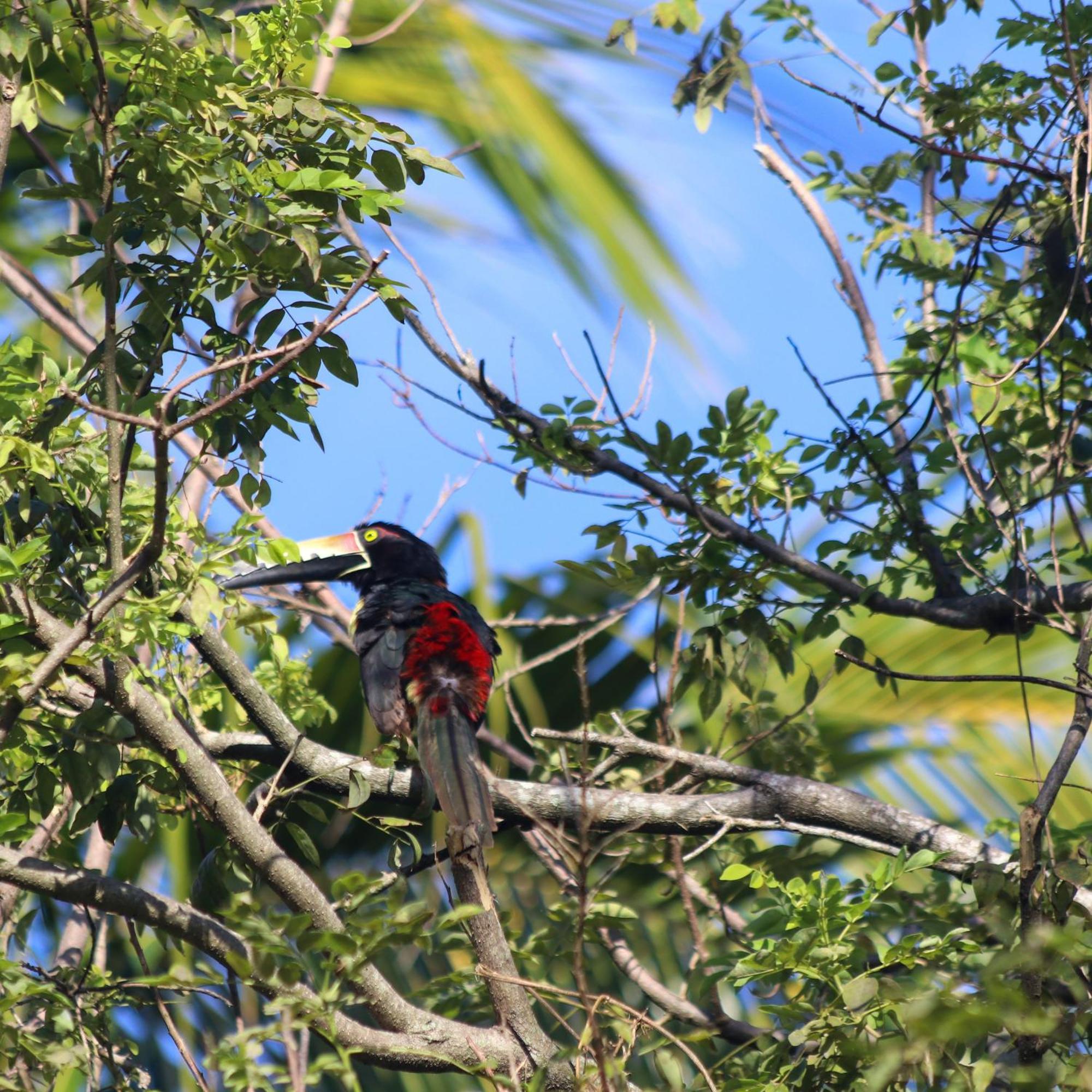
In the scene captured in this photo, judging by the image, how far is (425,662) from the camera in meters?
4.10

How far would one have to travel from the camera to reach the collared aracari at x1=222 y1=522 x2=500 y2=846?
3395 millimetres

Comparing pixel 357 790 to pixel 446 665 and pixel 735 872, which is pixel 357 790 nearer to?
pixel 735 872

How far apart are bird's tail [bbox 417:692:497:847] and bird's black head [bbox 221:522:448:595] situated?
1.14 meters

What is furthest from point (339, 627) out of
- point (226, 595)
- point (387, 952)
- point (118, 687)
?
point (118, 687)

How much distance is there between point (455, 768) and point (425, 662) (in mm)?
684

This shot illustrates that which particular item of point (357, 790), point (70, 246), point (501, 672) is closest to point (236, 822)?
point (357, 790)

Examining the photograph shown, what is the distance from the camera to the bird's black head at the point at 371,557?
4988 millimetres

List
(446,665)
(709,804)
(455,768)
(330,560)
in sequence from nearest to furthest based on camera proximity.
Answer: (709,804)
(455,768)
(446,665)
(330,560)

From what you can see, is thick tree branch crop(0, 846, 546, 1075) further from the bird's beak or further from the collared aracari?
the bird's beak

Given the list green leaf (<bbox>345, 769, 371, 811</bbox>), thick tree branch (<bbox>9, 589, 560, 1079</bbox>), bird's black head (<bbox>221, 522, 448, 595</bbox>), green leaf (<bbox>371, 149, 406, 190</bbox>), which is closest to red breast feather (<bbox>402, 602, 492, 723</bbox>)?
bird's black head (<bbox>221, 522, 448, 595</bbox>)

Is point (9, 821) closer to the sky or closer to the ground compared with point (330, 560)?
closer to the ground

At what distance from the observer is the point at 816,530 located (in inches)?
253

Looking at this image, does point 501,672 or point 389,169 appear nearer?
point 389,169

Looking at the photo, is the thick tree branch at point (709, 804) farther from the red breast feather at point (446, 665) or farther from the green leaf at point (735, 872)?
the red breast feather at point (446, 665)
